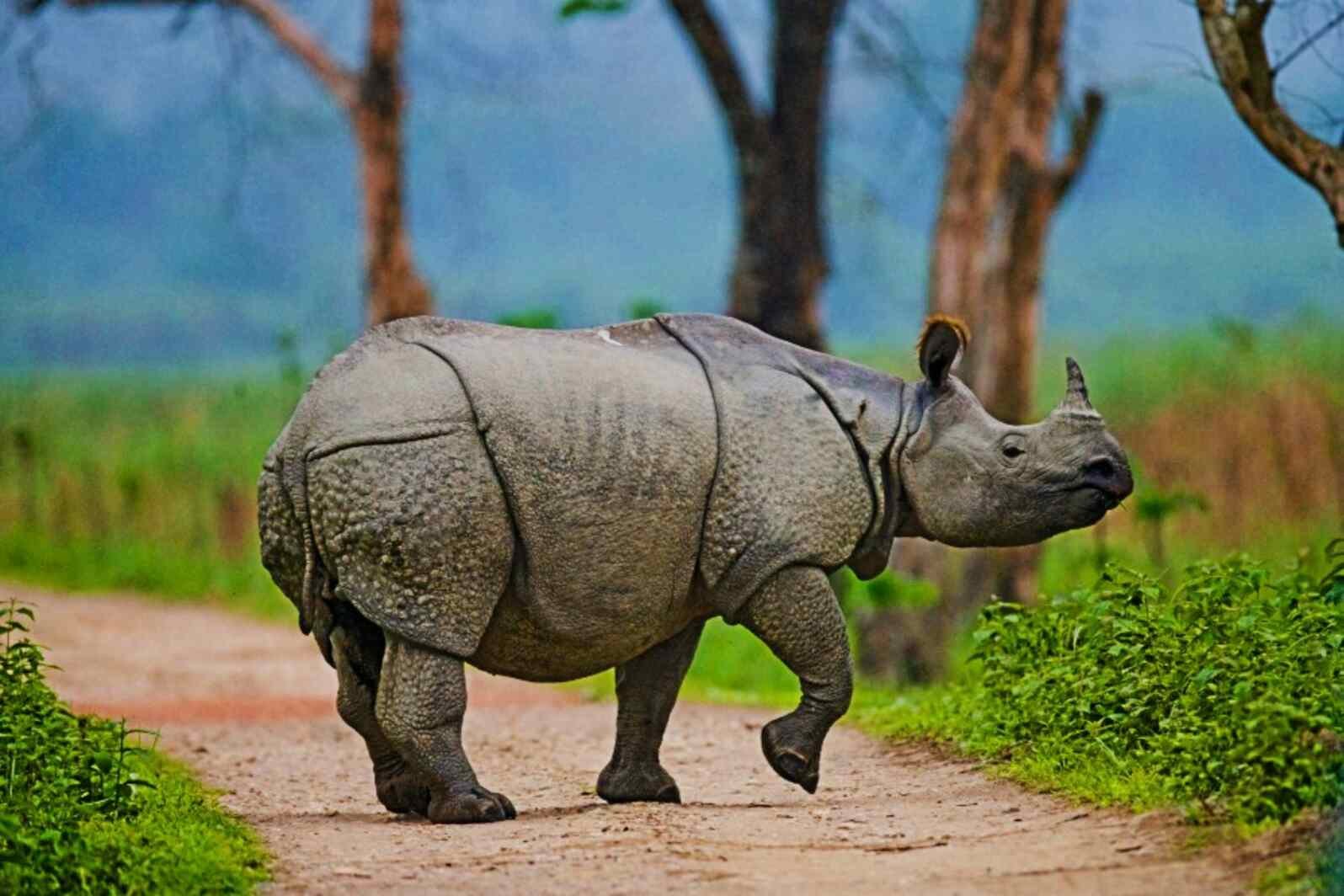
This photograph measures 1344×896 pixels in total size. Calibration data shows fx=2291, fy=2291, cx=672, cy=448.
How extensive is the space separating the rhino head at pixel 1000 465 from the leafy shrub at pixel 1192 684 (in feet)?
2.06

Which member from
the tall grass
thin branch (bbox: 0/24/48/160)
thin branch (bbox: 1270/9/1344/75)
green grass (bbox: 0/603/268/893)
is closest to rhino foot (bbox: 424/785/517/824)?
green grass (bbox: 0/603/268/893)

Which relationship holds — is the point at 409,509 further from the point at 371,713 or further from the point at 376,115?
the point at 376,115

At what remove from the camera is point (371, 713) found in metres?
7.64

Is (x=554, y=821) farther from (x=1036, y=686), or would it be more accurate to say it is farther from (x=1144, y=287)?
(x=1144, y=287)

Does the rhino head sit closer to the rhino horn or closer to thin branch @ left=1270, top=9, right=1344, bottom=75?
the rhino horn

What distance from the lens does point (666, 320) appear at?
7.88 metres

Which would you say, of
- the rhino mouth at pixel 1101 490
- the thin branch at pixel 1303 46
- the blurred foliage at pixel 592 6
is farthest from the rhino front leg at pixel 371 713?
the blurred foliage at pixel 592 6

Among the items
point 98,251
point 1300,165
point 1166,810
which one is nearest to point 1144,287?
point 98,251

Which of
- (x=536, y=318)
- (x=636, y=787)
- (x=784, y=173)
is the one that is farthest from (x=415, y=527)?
(x=784, y=173)

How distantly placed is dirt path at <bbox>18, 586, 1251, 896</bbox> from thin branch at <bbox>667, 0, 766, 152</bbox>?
564 cm

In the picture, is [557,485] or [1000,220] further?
[1000,220]

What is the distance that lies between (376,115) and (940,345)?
1192 cm

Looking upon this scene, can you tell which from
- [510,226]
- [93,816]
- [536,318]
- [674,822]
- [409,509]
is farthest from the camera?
[510,226]

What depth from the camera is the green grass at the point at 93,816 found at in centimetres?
633
